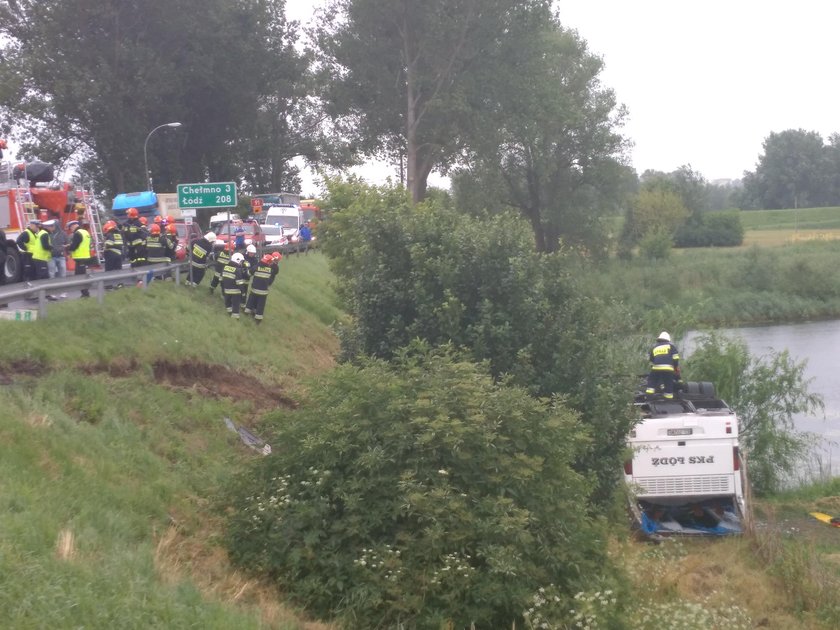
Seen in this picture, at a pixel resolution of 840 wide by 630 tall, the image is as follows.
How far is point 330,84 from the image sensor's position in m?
39.1

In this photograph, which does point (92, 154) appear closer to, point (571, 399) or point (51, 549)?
point (571, 399)

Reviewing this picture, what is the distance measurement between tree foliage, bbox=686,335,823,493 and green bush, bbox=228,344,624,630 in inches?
564

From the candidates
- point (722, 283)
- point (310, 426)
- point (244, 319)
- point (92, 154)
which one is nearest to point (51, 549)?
point (310, 426)

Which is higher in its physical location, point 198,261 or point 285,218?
point 285,218

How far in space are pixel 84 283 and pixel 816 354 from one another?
29.1m

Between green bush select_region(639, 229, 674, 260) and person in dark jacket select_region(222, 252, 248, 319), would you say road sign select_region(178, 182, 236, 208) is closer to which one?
person in dark jacket select_region(222, 252, 248, 319)

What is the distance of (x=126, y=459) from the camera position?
34.9 ft

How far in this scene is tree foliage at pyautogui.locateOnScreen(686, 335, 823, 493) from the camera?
22.9 m

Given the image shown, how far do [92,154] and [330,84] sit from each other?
593 inches

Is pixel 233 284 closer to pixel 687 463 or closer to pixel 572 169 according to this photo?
pixel 687 463

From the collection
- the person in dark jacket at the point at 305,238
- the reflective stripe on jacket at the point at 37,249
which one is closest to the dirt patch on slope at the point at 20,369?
the reflective stripe on jacket at the point at 37,249

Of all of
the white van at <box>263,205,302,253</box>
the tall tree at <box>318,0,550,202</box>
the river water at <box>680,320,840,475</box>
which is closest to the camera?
the river water at <box>680,320,840,475</box>

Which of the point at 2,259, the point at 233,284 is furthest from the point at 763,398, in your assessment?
the point at 2,259

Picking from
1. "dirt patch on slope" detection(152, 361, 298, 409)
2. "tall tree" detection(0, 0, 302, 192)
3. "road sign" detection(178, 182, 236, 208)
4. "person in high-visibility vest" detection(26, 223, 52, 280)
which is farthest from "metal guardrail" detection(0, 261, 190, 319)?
"tall tree" detection(0, 0, 302, 192)
